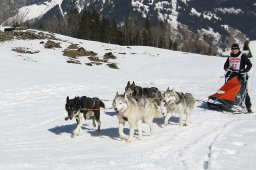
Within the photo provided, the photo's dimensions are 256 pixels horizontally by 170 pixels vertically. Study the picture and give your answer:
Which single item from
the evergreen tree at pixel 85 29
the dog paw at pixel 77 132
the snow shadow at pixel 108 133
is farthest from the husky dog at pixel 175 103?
the evergreen tree at pixel 85 29

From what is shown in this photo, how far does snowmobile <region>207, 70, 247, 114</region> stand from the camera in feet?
44.3

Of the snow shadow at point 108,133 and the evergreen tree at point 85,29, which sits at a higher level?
the evergreen tree at point 85,29

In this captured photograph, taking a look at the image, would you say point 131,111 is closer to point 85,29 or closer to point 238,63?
point 238,63

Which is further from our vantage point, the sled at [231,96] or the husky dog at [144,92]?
the sled at [231,96]

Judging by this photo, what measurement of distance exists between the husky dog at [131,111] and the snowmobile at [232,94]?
446 cm

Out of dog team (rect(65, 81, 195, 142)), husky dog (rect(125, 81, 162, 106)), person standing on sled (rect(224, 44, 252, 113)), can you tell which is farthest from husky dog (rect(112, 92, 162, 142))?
person standing on sled (rect(224, 44, 252, 113))

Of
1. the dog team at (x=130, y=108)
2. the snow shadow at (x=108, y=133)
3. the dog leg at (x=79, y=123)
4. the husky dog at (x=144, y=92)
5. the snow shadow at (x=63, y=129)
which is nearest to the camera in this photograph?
the dog team at (x=130, y=108)

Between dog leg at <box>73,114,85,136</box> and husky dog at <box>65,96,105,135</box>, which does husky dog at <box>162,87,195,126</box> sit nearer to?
husky dog at <box>65,96,105,135</box>

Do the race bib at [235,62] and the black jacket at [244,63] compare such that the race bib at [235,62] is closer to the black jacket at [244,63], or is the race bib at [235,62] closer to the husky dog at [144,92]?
the black jacket at [244,63]

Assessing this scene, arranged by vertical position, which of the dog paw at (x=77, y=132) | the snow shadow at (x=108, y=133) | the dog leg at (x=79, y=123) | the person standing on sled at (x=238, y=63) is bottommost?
the snow shadow at (x=108, y=133)

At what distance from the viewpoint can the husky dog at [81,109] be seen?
31.3 ft

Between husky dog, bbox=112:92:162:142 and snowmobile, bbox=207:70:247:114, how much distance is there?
446 centimetres

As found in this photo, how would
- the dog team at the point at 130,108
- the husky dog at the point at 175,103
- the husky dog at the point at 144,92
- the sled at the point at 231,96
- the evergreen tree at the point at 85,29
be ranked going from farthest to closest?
the evergreen tree at the point at 85,29 → the sled at the point at 231,96 → the husky dog at the point at 144,92 → the husky dog at the point at 175,103 → the dog team at the point at 130,108

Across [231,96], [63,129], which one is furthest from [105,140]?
[231,96]
